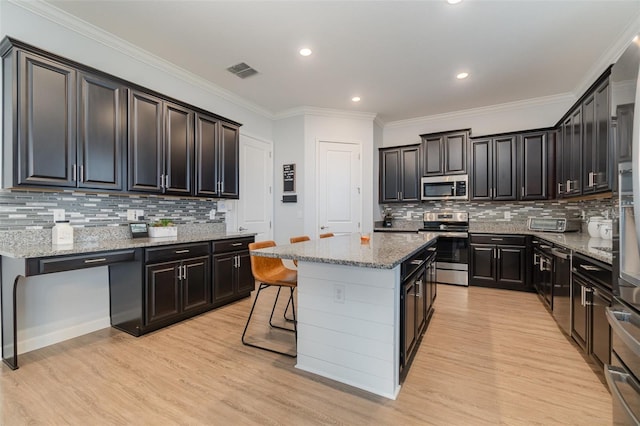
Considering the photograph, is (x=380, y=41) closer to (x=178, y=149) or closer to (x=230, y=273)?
(x=178, y=149)

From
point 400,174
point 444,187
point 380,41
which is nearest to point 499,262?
point 444,187

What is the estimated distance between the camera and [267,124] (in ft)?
16.6

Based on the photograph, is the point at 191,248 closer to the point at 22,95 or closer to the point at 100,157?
the point at 100,157

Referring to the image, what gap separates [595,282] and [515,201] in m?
2.89

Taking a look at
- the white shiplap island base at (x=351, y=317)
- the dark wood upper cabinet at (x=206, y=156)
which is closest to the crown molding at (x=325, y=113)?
the dark wood upper cabinet at (x=206, y=156)

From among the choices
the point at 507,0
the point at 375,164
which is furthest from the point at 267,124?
the point at 507,0

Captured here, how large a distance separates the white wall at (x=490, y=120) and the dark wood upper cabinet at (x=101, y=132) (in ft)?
14.7

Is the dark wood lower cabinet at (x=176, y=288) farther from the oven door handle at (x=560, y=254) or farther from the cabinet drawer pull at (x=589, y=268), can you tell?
the oven door handle at (x=560, y=254)

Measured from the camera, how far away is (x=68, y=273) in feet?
8.68

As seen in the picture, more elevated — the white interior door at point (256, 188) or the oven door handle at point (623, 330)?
the white interior door at point (256, 188)

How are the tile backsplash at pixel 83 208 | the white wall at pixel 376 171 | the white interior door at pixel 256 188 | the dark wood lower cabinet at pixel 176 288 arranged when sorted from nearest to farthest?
1. the tile backsplash at pixel 83 208
2. the dark wood lower cabinet at pixel 176 288
3. the white interior door at pixel 256 188
4. the white wall at pixel 376 171

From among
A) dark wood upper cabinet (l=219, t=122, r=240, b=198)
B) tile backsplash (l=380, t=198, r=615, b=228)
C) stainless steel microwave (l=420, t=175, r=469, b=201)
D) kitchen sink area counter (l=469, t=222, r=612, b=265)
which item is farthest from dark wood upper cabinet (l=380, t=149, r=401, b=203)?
dark wood upper cabinet (l=219, t=122, r=240, b=198)

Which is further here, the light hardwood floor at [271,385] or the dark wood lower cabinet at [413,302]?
the dark wood lower cabinet at [413,302]

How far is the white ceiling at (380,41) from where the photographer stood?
8.13 ft
